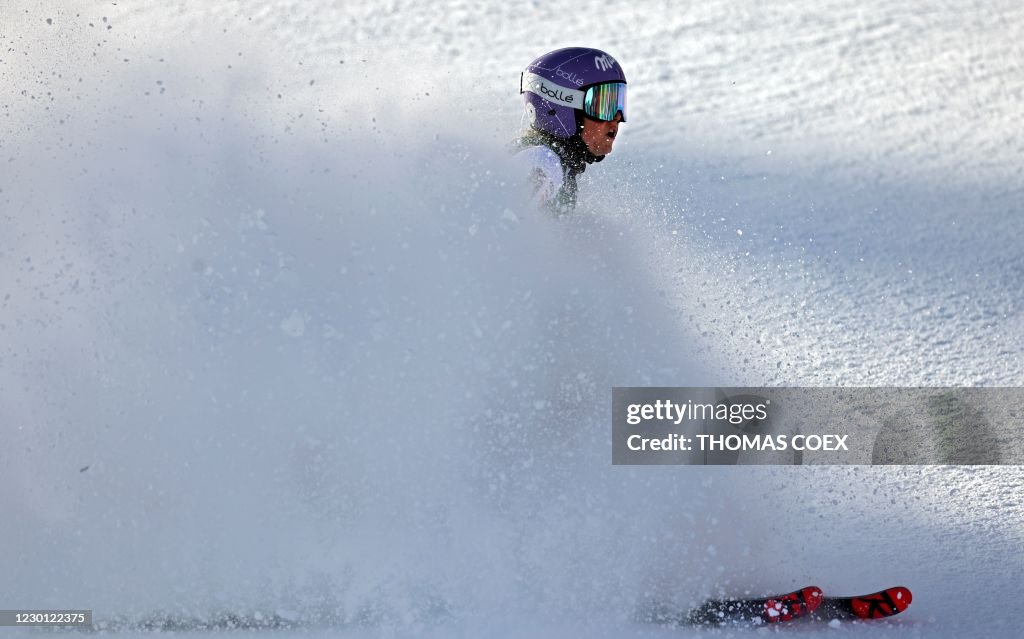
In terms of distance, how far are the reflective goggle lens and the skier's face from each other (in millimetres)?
25

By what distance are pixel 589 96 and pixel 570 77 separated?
118 mm

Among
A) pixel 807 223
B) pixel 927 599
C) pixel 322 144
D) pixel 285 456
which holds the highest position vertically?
pixel 322 144

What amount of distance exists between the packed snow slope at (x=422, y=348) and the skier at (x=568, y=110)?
0.35 metres

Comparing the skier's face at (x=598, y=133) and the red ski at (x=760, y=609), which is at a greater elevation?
the skier's face at (x=598, y=133)

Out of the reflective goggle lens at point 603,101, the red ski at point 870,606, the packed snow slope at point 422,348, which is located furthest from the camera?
the packed snow slope at point 422,348

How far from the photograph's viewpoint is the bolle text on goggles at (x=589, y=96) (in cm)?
381

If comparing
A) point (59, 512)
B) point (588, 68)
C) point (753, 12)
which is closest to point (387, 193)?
point (588, 68)

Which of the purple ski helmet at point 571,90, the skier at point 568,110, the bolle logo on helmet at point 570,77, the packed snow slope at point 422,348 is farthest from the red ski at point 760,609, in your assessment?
the bolle logo on helmet at point 570,77

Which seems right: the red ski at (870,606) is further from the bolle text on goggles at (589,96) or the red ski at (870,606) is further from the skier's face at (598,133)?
the bolle text on goggles at (589,96)

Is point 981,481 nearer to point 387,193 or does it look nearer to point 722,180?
point 722,180

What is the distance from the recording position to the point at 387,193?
174 inches

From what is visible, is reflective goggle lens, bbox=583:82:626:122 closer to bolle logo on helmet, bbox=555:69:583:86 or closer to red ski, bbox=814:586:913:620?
bolle logo on helmet, bbox=555:69:583:86

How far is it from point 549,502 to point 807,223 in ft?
6.84

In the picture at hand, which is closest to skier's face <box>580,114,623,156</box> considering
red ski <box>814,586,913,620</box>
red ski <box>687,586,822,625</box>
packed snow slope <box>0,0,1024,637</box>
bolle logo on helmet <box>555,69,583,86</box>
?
bolle logo on helmet <box>555,69,583,86</box>
